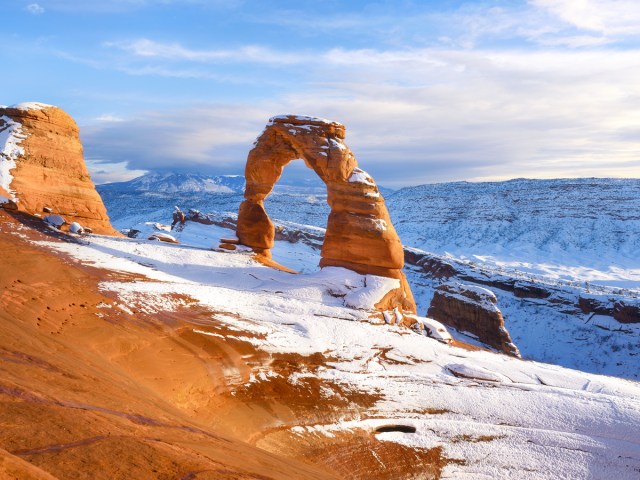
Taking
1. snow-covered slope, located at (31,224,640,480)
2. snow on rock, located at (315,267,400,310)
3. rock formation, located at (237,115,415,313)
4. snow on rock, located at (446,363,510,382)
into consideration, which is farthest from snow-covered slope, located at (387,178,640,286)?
snow on rock, located at (446,363,510,382)

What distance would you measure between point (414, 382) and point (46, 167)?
59.7ft

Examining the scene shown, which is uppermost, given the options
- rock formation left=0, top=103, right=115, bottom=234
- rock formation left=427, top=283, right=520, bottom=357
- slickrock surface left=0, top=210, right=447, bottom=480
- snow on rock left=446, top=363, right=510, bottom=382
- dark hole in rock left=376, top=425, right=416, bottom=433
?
rock formation left=0, top=103, right=115, bottom=234

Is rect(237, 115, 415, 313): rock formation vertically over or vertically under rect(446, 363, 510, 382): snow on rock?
over

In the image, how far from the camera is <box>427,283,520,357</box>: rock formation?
27359mm

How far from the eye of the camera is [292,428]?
9.11m

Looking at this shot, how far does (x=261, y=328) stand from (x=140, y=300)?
10.8 ft

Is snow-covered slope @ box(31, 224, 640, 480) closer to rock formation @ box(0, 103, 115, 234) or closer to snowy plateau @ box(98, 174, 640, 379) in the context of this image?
rock formation @ box(0, 103, 115, 234)

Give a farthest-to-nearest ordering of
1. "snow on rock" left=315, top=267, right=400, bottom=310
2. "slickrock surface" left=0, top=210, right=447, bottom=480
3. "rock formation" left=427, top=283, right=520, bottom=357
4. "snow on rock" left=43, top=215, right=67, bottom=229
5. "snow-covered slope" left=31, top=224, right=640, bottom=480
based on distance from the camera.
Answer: "rock formation" left=427, top=283, right=520, bottom=357 < "snow on rock" left=43, top=215, right=67, bottom=229 < "snow on rock" left=315, top=267, right=400, bottom=310 < "snow-covered slope" left=31, top=224, right=640, bottom=480 < "slickrock surface" left=0, top=210, right=447, bottom=480

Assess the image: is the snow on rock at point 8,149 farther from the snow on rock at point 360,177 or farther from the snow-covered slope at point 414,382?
the snow on rock at point 360,177

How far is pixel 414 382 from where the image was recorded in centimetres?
1160

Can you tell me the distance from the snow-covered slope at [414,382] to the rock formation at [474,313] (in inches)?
531

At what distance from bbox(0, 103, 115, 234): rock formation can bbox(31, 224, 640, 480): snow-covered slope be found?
4445 millimetres

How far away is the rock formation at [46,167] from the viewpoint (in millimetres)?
18953

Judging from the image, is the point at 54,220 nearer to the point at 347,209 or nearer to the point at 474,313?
the point at 347,209
